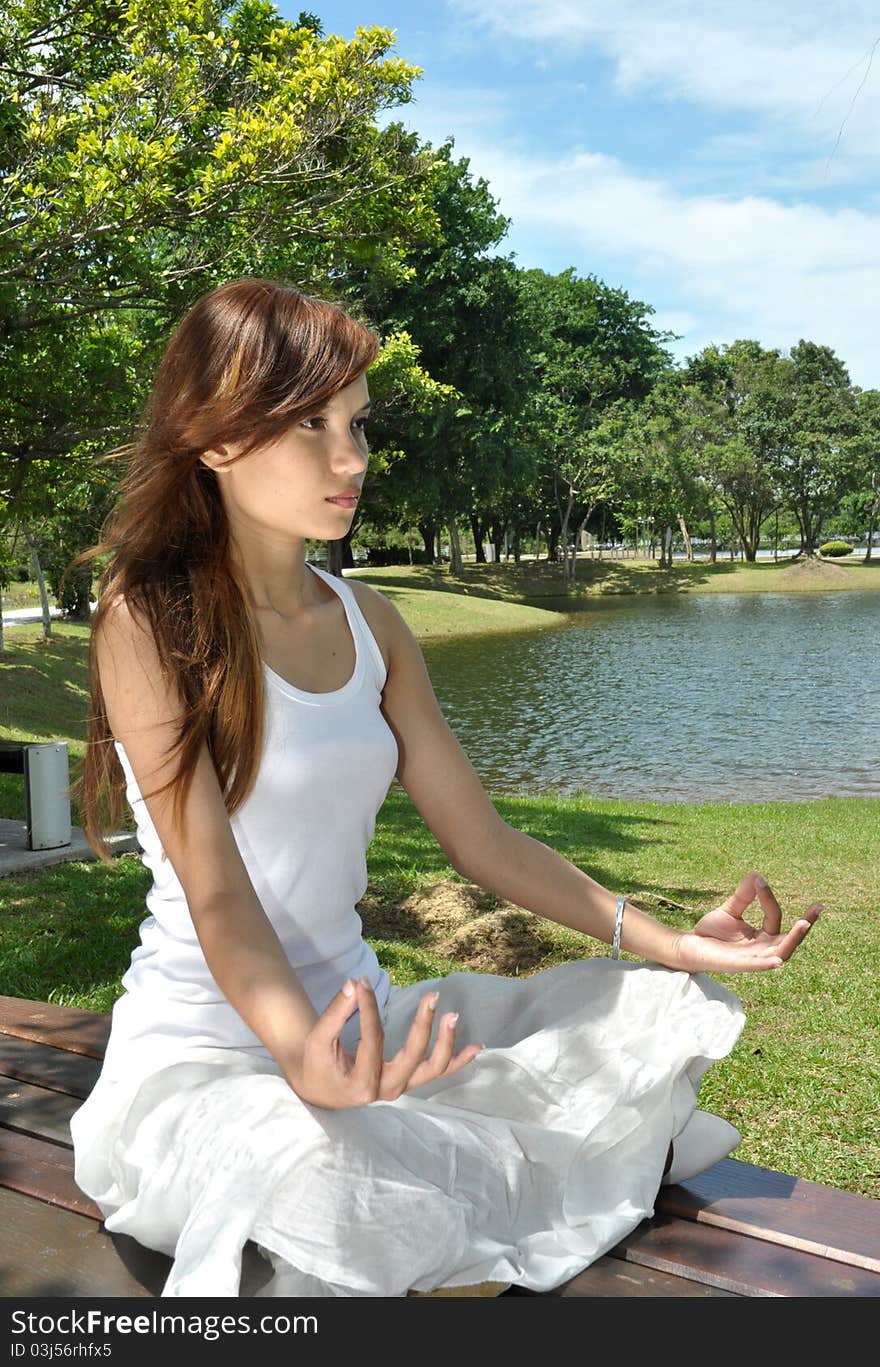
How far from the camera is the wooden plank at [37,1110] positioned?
7.20ft

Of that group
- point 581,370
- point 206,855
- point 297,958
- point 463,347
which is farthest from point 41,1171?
point 581,370

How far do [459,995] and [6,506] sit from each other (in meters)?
11.7

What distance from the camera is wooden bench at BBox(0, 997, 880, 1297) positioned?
1.69 meters

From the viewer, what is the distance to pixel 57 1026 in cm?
271

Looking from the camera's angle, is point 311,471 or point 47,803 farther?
point 47,803

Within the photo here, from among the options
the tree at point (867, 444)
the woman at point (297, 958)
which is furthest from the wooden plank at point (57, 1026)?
the tree at point (867, 444)

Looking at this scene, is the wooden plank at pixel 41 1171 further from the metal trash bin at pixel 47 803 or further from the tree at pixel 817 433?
the tree at pixel 817 433

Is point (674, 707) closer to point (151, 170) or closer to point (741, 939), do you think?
point (151, 170)

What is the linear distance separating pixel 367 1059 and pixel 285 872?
562 mm

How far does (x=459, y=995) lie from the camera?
84.7 inches

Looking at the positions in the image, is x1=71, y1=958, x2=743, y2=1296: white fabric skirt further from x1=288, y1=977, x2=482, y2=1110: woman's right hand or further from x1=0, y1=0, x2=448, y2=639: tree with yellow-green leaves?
x1=0, y1=0, x2=448, y2=639: tree with yellow-green leaves

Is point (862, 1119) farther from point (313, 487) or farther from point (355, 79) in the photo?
point (355, 79)

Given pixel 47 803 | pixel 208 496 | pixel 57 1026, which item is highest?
pixel 208 496
